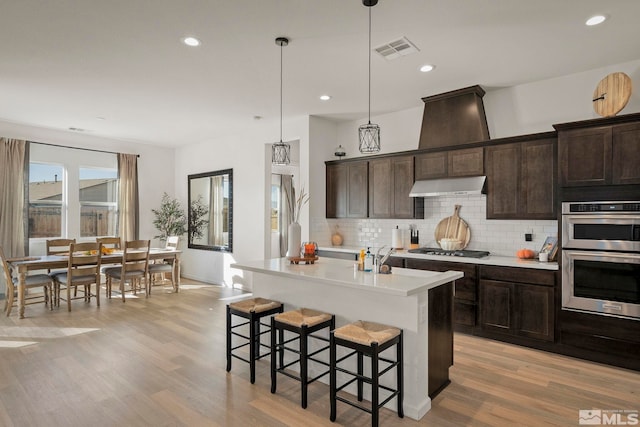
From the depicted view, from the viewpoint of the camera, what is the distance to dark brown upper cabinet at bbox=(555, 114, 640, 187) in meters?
3.32

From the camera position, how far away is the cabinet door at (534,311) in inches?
147

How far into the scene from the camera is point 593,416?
2.60 meters

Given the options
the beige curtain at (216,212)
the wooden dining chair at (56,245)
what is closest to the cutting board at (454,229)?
→ the beige curtain at (216,212)

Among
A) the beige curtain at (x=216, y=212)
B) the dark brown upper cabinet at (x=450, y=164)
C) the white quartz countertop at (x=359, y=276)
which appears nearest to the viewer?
the white quartz countertop at (x=359, y=276)

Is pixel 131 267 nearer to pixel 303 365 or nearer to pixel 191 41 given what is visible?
pixel 191 41

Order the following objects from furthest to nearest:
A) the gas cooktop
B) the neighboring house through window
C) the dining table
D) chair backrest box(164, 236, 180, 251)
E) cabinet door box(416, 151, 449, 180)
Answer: chair backrest box(164, 236, 180, 251) → the neighboring house through window → the dining table → cabinet door box(416, 151, 449, 180) → the gas cooktop

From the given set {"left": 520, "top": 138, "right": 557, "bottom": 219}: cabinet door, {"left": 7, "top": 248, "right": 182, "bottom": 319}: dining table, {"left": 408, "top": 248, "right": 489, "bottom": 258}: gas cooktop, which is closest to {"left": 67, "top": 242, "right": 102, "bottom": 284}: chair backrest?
{"left": 7, "top": 248, "right": 182, "bottom": 319}: dining table

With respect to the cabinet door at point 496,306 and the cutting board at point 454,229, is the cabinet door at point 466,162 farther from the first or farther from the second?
the cabinet door at point 496,306

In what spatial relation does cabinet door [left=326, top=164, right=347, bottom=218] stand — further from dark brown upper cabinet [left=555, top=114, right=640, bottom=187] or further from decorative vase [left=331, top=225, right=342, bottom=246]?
dark brown upper cabinet [left=555, top=114, right=640, bottom=187]

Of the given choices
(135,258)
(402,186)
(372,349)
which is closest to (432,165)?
(402,186)

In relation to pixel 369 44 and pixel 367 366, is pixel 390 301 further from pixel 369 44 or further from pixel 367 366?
pixel 369 44

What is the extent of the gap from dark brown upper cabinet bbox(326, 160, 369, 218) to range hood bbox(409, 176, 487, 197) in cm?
89

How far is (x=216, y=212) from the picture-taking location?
7660 mm

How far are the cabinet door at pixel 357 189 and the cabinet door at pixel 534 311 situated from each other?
7.98 feet
